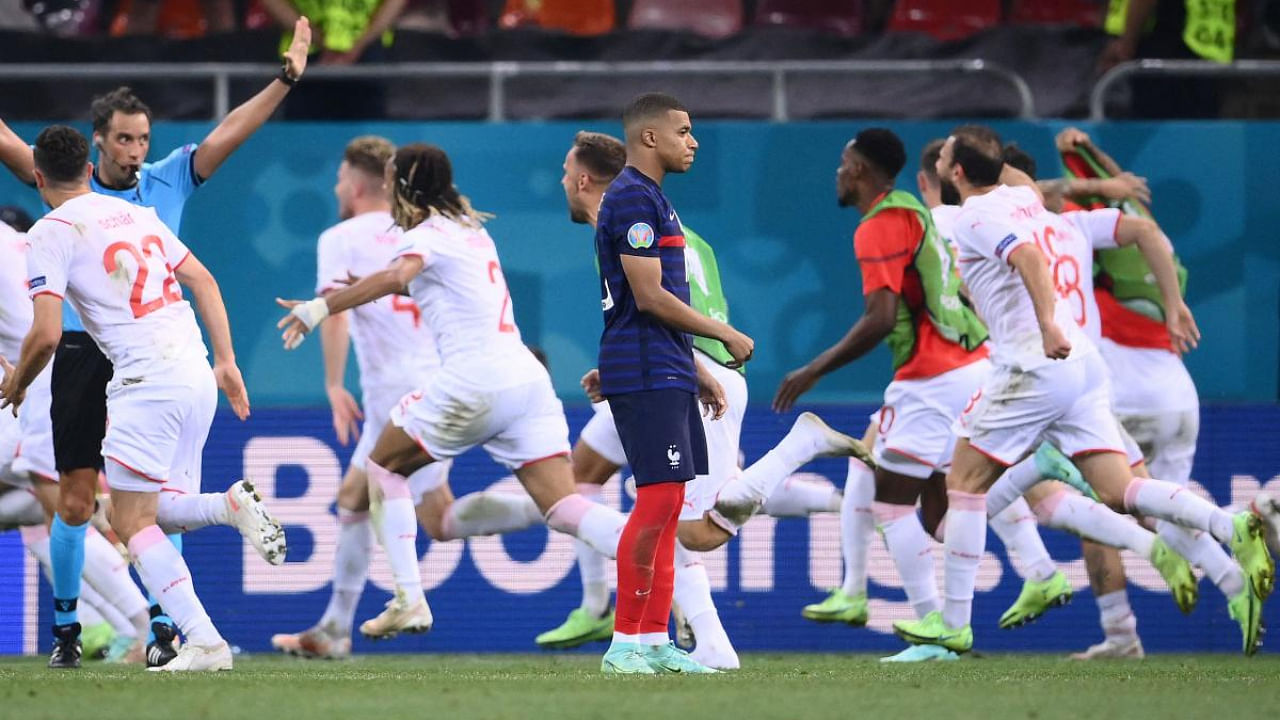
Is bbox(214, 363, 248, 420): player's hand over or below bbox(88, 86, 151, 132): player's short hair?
below

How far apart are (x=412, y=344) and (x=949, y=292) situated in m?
2.72

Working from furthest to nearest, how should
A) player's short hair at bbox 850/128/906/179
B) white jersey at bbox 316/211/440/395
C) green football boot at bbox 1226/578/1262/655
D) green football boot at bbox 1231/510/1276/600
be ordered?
white jersey at bbox 316/211/440/395
player's short hair at bbox 850/128/906/179
green football boot at bbox 1226/578/1262/655
green football boot at bbox 1231/510/1276/600

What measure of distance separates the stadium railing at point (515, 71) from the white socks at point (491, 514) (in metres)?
2.76

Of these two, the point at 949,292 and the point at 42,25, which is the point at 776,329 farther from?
the point at 42,25

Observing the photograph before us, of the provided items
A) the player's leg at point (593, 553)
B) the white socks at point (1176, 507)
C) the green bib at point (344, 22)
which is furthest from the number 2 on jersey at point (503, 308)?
the green bib at point (344, 22)

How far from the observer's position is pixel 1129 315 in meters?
10.7

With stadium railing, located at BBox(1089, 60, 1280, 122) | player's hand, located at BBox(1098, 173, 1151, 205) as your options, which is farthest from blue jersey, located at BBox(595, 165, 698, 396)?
stadium railing, located at BBox(1089, 60, 1280, 122)

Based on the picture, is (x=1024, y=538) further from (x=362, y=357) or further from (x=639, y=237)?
(x=639, y=237)

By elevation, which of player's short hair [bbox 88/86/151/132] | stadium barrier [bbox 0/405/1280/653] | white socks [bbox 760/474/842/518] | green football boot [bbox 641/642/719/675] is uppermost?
player's short hair [bbox 88/86/151/132]

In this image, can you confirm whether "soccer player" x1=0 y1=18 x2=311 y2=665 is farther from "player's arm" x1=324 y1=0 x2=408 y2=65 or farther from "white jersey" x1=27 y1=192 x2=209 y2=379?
"player's arm" x1=324 y1=0 x2=408 y2=65

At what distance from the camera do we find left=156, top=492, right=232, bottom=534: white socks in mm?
8289

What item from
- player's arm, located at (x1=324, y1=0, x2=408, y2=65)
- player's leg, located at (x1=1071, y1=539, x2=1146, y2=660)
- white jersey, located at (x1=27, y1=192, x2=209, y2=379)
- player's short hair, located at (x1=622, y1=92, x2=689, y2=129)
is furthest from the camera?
player's arm, located at (x1=324, y1=0, x2=408, y2=65)

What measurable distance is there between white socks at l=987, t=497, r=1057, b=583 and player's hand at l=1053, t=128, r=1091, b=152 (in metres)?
1.82

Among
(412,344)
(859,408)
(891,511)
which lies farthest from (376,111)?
(891,511)
